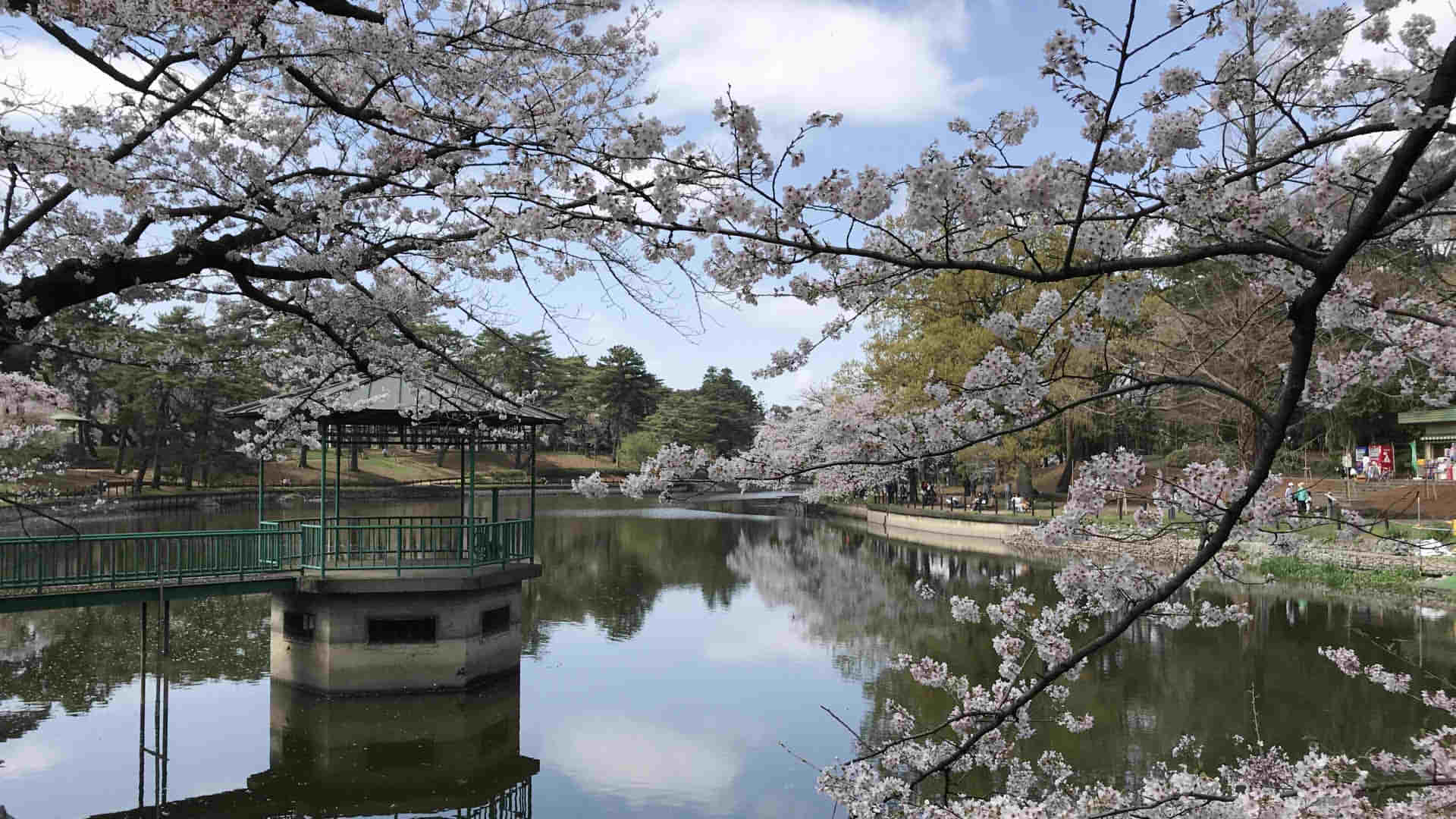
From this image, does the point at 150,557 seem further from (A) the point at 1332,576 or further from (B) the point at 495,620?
(A) the point at 1332,576

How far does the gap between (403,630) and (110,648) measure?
19.6ft

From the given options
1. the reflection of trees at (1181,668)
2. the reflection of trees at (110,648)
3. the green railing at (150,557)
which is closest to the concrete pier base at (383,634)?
the green railing at (150,557)

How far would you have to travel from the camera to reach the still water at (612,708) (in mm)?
8469

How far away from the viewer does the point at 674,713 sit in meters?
10.8

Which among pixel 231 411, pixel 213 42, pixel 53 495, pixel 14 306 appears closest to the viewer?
pixel 213 42

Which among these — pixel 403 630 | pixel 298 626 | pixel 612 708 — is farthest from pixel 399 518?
pixel 612 708

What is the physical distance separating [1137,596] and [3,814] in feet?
25.8

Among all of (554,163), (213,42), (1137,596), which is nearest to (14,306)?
(213,42)

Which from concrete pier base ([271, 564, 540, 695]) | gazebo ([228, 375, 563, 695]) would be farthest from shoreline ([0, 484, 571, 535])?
concrete pier base ([271, 564, 540, 695])

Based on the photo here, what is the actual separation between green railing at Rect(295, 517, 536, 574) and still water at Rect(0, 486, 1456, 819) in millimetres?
1547

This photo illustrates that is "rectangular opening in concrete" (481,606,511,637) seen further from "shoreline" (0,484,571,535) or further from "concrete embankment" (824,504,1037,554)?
"shoreline" (0,484,571,535)

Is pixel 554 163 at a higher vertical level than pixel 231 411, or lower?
higher

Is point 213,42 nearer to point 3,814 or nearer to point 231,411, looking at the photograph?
point 3,814

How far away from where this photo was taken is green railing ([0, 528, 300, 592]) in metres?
9.69
